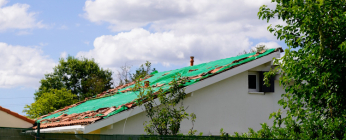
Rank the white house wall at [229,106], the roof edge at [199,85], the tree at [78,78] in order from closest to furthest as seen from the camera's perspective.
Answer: the roof edge at [199,85]
the white house wall at [229,106]
the tree at [78,78]

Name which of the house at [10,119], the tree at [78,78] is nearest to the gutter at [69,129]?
the house at [10,119]

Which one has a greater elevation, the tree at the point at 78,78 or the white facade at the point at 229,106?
the tree at the point at 78,78

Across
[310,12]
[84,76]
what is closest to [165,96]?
[310,12]

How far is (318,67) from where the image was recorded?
816cm

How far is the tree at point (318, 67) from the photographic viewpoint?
793 cm

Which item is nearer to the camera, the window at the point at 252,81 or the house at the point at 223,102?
the house at the point at 223,102

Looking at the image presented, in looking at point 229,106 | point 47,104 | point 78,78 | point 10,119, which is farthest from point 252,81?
point 78,78

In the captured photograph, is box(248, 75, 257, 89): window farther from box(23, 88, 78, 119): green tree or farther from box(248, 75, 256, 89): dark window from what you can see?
box(23, 88, 78, 119): green tree

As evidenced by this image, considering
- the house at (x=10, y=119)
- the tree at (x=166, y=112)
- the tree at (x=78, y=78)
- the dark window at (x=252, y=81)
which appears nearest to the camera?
the tree at (x=166, y=112)

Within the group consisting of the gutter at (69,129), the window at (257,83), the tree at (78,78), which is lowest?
the gutter at (69,129)

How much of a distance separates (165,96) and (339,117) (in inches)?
173

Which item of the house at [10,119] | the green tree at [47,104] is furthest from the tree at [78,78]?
the house at [10,119]

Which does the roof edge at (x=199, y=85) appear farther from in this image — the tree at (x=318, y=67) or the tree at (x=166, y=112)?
the tree at (x=318, y=67)

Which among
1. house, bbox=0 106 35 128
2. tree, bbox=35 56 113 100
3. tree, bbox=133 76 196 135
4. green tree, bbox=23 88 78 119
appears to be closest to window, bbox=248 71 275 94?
tree, bbox=133 76 196 135
